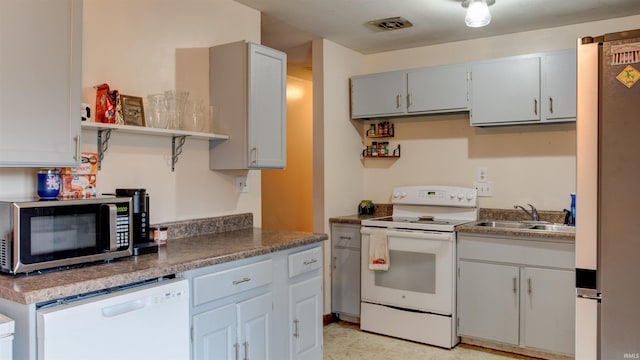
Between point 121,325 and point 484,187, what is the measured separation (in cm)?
307

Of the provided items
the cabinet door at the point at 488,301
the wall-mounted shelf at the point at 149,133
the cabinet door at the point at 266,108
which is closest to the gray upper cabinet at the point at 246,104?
the cabinet door at the point at 266,108

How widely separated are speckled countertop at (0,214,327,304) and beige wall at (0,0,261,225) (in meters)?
0.13

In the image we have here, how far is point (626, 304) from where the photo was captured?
1596mm

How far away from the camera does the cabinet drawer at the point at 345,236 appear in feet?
12.9

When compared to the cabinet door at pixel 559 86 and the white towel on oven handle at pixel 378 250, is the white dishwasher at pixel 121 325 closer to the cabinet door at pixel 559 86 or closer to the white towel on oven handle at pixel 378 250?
the white towel on oven handle at pixel 378 250

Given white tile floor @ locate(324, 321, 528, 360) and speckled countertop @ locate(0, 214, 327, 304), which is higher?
speckled countertop @ locate(0, 214, 327, 304)

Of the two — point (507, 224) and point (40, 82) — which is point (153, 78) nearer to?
point (40, 82)

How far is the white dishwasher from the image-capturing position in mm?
1516

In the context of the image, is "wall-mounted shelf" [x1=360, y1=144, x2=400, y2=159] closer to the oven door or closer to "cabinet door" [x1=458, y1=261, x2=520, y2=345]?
the oven door

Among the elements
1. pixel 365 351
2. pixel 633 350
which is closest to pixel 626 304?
pixel 633 350

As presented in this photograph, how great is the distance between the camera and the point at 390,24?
3.58 metres

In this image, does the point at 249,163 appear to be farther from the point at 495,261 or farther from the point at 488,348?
the point at 488,348

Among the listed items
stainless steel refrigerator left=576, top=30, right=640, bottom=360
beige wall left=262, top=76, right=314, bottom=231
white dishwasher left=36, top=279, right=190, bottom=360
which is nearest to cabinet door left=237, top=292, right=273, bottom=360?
white dishwasher left=36, top=279, right=190, bottom=360

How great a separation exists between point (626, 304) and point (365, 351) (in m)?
2.12
